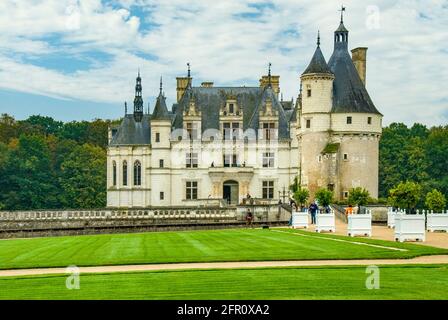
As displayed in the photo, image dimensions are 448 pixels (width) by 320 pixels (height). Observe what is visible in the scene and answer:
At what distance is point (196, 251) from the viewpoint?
25.3m

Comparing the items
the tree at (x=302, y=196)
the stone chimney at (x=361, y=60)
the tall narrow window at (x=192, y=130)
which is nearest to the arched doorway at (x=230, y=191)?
the tall narrow window at (x=192, y=130)

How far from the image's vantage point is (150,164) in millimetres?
68188

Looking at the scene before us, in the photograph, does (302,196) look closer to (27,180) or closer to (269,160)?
(269,160)

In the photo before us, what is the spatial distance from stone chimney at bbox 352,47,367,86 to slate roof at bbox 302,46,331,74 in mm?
4931

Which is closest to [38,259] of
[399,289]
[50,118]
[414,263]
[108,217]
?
[414,263]

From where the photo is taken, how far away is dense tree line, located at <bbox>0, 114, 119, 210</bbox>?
83.2 metres

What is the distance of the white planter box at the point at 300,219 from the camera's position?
40.4m

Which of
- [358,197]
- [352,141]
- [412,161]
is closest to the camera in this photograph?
[358,197]

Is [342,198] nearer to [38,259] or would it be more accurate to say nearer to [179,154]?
[179,154]

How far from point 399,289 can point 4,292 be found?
298 inches

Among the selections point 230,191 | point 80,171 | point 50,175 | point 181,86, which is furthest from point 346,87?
point 50,175

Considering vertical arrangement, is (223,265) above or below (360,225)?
below

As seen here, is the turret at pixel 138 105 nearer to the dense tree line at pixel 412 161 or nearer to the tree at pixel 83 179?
the tree at pixel 83 179

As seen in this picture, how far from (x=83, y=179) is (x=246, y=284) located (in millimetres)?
72317
